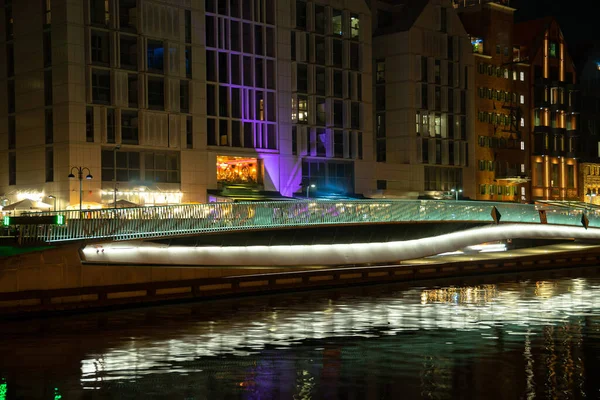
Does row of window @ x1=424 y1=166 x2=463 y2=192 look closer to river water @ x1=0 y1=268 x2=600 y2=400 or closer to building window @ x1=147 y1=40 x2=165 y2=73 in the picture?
building window @ x1=147 y1=40 x2=165 y2=73

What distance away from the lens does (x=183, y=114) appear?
71.5 meters

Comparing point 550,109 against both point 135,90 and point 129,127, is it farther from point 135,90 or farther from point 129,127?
point 129,127

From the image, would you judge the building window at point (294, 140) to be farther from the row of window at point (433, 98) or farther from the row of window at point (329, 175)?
the row of window at point (433, 98)

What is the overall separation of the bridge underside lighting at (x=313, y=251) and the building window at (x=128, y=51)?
26.1 m

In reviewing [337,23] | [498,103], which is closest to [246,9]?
[337,23]

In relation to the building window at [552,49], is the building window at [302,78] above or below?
below

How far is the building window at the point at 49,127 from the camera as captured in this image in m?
66.6

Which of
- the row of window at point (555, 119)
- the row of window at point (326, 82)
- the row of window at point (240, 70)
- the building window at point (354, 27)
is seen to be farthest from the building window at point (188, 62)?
the row of window at point (555, 119)

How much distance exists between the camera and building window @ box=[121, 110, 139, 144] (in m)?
67.9

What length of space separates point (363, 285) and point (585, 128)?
86.7 metres

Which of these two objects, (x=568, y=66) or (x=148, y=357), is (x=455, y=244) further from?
(x=568, y=66)

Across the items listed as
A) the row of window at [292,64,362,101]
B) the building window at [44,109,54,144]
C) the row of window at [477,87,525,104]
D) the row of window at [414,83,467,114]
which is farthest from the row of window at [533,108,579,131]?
the building window at [44,109,54,144]

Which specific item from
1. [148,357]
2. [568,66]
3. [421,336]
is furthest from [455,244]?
[568,66]

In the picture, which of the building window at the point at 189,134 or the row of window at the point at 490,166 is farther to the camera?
the row of window at the point at 490,166
